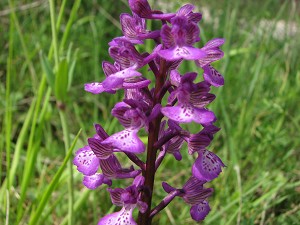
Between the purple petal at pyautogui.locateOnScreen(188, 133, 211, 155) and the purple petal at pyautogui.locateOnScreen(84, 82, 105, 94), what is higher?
the purple petal at pyautogui.locateOnScreen(84, 82, 105, 94)

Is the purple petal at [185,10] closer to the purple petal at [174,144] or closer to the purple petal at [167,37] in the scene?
the purple petal at [167,37]

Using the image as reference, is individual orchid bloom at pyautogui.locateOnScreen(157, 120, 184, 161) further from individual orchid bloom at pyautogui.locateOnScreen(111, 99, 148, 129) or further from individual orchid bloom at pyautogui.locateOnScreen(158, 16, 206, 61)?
individual orchid bloom at pyautogui.locateOnScreen(158, 16, 206, 61)

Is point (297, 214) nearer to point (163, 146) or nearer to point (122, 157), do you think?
point (163, 146)

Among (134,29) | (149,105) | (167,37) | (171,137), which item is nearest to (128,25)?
(134,29)

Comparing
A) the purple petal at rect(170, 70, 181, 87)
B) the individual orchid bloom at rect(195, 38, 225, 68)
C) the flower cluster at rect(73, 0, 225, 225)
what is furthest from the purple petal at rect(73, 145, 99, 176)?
the individual orchid bloom at rect(195, 38, 225, 68)

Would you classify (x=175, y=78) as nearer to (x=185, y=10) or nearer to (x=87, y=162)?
(x=185, y=10)

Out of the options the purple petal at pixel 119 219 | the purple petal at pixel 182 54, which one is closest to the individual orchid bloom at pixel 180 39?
the purple petal at pixel 182 54
